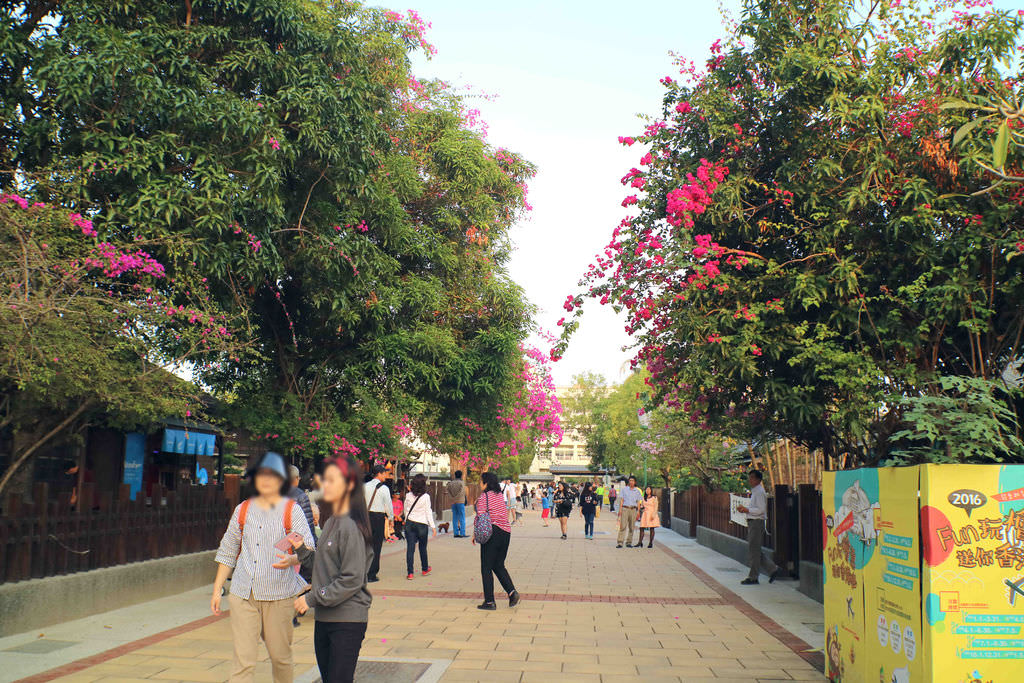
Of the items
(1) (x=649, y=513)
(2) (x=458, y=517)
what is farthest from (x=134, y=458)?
(1) (x=649, y=513)

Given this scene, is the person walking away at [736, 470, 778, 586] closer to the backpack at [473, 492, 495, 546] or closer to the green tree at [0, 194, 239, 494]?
the backpack at [473, 492, 495, 546]

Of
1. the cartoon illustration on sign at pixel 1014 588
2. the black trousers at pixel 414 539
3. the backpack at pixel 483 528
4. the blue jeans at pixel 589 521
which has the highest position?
the cartoon illustration on sign at pixel 1014 588

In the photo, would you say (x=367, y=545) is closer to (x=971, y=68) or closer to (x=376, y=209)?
(x=971, y=68)

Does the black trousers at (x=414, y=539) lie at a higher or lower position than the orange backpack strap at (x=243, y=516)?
lower

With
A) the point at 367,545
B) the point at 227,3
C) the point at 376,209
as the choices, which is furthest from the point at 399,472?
the point at 367,545

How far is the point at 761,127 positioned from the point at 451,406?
1098cm

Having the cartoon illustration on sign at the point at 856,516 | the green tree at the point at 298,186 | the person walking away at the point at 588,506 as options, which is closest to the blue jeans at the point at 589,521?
the person walking away at the point at 588,506

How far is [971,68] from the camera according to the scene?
1070 centimetres

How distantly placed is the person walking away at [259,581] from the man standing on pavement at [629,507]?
17.3 metres

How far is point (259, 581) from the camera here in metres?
5.34

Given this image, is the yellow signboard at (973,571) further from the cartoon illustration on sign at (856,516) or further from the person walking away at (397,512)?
the person walking away at (397,512)

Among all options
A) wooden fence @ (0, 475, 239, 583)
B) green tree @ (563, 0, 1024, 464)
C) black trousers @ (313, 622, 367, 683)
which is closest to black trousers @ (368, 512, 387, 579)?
wooden fence @ (0, 475, 239, 583)

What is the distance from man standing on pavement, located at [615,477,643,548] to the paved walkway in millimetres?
6786

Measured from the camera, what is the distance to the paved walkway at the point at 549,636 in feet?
24.1
